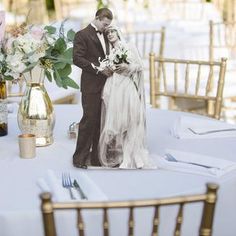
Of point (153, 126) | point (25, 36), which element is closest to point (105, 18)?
point (25, 36)

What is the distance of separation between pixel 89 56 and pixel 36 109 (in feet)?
0.87

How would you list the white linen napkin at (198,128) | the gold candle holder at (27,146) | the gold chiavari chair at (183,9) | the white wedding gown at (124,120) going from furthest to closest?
the gold chiavari chair at (183,9) → the white linen napkin at (198,128) → the gold candle holder at (27,146) → the white wedding gown at (124,120)

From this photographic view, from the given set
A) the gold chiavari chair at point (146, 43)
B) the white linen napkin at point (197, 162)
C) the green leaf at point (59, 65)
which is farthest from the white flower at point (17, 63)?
the gold chiavari chair at point (146, 43)

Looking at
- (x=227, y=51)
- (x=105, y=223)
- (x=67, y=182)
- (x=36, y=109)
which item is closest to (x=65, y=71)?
(x=36, y=109)

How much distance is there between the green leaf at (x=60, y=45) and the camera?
5.14 feet

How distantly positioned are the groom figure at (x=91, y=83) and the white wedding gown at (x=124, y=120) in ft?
0.06

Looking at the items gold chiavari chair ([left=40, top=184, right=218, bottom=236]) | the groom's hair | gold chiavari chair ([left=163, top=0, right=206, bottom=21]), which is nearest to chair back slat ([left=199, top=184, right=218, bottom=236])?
gold chiavari chair ([left=40, top=184, right=218, bottom=236])

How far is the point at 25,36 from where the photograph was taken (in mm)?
1520

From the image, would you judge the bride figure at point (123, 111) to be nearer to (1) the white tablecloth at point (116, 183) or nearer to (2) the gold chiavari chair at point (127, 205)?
(1) the white tablecloth at point (116, 183)

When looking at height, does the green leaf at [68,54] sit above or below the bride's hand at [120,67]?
above

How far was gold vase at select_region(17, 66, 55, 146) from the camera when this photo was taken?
1.58 meters

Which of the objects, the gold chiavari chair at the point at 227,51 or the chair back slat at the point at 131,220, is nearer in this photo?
the chair back slat at the point at 131,220

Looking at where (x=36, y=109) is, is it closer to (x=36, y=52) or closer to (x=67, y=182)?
(x=36, y=52)

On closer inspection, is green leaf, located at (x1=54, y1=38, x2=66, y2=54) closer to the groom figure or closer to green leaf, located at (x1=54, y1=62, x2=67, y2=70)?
green leaf, located at (x1=54, y1=62, x2=67, y2=70)
